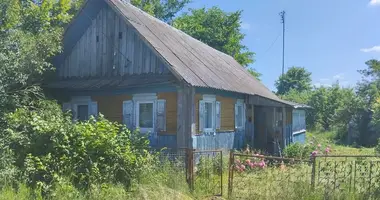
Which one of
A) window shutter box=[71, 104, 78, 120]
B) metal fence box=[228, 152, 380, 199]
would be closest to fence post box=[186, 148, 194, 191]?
metal fence box=[228, 152, 380, 199]

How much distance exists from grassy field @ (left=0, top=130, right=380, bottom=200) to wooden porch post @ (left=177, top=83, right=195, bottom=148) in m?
2.65

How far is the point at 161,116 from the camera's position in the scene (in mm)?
12453

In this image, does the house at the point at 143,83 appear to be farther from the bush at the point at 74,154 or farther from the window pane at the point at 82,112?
the bush at the point at 74,154

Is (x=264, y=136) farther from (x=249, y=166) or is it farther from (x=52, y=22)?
(x=52, y=22)

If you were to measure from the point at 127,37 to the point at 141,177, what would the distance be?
6.27m

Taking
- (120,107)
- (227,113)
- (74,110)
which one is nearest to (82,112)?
(74,110)

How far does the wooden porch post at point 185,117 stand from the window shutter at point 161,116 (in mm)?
703

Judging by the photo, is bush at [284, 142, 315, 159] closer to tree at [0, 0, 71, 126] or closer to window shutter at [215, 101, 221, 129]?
window shutter at [215, 101, 221, 129]

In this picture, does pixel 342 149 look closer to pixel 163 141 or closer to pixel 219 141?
pixel 219 141

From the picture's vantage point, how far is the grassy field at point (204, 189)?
712cm

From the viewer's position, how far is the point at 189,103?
459 inches

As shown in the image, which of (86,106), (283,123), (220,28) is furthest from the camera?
(220,28)

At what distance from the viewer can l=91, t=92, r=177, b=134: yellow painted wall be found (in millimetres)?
12242

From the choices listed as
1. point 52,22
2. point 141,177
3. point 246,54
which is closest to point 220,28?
point 246,54
